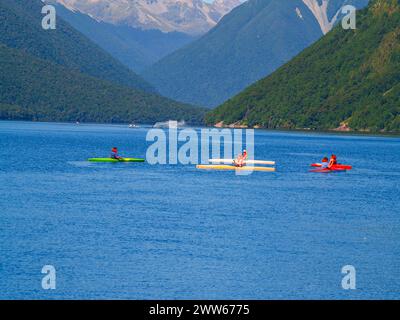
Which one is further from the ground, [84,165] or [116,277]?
[84,165]

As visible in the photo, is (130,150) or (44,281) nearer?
(44,281)

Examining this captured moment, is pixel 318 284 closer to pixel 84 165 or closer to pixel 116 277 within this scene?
pixel 116 277

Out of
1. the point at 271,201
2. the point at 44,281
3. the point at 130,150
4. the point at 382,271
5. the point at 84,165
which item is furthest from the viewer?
the point at 130,150
